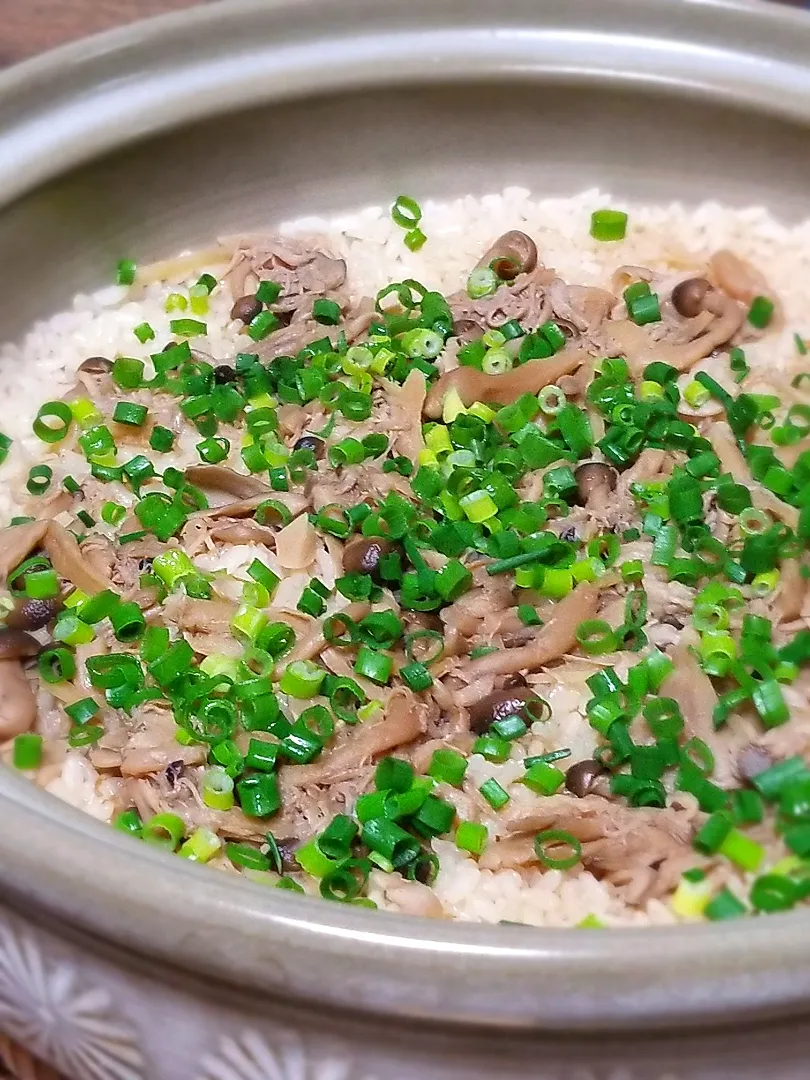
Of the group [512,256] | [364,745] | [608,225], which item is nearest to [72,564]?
[364,745]

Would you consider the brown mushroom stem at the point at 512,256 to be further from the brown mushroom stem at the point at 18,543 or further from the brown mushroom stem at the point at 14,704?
the brown mushroom stem at the point at 14,704

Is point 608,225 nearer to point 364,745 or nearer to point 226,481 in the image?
point 226,481

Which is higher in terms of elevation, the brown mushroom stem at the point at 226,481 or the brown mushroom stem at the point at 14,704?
the brown mushroom stem at the point at 226,481

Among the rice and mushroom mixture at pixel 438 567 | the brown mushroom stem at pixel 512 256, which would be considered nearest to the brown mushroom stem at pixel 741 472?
the rice and mushroom mixture at pixel 438 567

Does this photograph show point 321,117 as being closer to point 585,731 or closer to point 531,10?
point 531,10

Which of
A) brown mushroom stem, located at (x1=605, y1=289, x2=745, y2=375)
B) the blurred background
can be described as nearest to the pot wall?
brown mushroom stem, located at (x1=605, y1=289, x2=745, y2=375)

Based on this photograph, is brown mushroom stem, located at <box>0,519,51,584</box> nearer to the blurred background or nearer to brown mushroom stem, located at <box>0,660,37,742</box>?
brown mushroom stem, located at <box>0,660,37,742</box>
